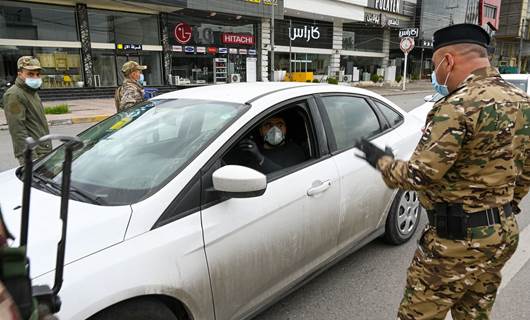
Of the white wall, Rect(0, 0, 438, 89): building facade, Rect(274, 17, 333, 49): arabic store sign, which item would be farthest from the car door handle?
Rect(274, 17, 333, 49): arabic store sign

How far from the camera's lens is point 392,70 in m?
Result: 38.7

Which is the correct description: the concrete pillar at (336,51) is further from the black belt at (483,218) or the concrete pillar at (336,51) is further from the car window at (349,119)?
the black belt at (483,218)

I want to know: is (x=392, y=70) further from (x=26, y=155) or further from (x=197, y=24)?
(x=26, y=155)

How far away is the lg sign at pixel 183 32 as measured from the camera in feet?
78.7

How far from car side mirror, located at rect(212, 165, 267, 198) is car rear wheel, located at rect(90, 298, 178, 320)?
2.01 ft

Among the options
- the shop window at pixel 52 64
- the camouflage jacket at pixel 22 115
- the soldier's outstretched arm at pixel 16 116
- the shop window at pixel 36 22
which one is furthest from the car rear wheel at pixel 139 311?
the shop window at pixel 36 22

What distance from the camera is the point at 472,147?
1728 millimetres

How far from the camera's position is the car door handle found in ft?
8.53

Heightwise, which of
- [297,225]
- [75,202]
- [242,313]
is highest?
[75,202]

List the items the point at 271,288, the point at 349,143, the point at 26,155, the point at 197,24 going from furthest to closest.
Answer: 1. the point at 197,24
2. the point at 349,143
3. the point at 271,288
4. the point at 26,155

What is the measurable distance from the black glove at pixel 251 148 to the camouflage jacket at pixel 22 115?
2.63 meters

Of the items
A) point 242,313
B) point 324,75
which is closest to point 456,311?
point 242,313

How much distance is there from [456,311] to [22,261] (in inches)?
77.2

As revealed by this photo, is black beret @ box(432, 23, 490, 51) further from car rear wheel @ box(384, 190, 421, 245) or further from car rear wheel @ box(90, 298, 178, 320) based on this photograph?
car rear wheel @ box(384, 190, 421, 245)
